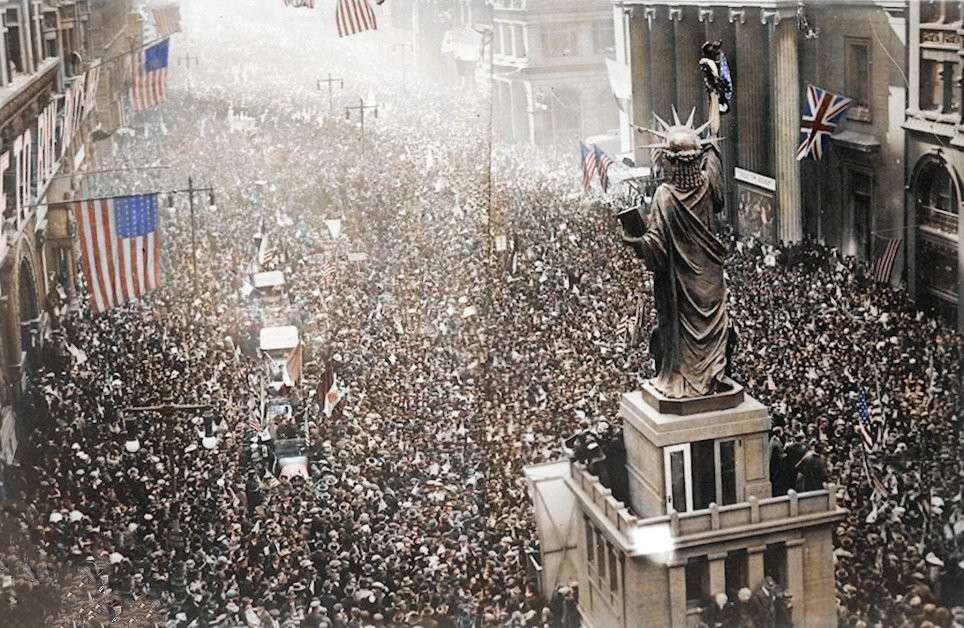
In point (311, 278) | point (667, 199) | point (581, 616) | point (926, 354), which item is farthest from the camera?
point (311, 278)

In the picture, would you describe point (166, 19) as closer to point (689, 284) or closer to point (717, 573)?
point (689, 284)

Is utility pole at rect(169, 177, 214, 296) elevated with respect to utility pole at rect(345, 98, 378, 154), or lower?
lower

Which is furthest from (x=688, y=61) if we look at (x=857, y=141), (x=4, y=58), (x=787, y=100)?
(x=4, y=58)

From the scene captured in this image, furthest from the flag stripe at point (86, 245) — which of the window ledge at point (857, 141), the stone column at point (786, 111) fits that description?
the window ledge at point (857, 141)

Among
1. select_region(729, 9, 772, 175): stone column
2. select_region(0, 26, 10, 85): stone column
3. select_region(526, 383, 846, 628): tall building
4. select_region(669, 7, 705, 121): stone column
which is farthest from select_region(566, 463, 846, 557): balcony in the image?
select_region(0, 26, 10, 85): stone column

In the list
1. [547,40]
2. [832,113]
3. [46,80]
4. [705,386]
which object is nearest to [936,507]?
[705,386]

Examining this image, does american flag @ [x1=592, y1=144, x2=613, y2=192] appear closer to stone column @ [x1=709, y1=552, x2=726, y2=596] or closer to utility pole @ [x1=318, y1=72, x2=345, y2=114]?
utility pole @ [x1=318, y1=72, x2=345, y2=114]

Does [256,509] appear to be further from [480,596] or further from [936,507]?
[936,507]
